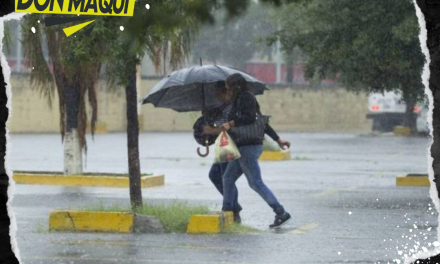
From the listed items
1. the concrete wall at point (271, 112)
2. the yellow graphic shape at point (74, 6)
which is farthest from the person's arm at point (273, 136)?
the concrete wall at point (271, 112)

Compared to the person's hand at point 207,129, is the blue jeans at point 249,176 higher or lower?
lower

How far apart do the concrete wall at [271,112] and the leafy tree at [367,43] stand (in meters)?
22.5

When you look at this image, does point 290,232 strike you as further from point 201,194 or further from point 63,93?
point 63,93

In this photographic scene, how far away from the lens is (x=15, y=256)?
554cm

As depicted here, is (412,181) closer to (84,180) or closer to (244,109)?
(84,180)

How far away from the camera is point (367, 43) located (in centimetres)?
1434

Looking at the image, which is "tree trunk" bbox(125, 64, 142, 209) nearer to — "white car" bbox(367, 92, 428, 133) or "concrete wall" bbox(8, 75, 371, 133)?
"concrete wall" bbox(8, 75, 371, 133)

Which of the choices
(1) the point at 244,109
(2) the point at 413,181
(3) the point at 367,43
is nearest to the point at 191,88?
(1) the point at 244,109

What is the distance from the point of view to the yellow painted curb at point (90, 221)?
1040 centimetres

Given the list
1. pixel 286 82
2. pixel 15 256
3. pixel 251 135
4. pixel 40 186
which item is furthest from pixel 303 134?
pixel 15 256

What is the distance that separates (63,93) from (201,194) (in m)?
2.65

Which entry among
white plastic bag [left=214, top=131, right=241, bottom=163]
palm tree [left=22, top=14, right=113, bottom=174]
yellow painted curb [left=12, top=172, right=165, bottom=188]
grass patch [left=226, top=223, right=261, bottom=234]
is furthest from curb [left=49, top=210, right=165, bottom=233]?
yellow painted curb [left=12, top=172, right=165, bottom=188]

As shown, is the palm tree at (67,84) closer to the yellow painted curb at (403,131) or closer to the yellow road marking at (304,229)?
the yellow road marking at (304,229)

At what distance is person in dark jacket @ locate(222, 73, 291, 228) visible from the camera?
34.4ft
